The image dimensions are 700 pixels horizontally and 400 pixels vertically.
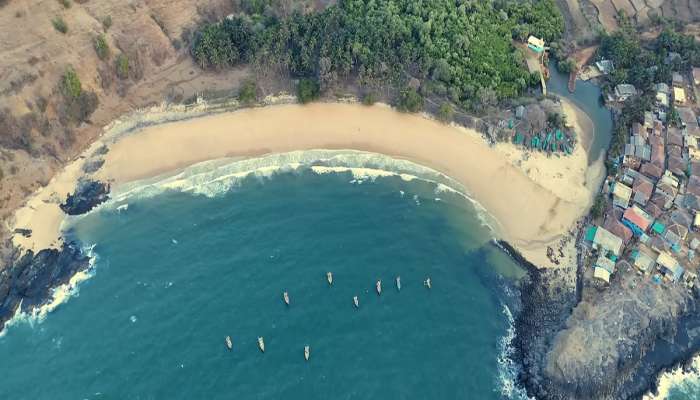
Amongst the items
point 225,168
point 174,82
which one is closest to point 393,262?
point 225,168

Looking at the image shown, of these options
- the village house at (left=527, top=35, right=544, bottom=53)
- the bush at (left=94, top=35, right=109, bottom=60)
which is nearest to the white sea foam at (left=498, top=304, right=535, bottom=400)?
the village house at (left=527, top=35, right=544, bottom=53)

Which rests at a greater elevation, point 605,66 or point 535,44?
point 535,44

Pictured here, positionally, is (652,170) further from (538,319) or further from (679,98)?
(538,319)

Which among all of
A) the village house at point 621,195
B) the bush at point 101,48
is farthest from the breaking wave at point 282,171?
the bush at point 101,48

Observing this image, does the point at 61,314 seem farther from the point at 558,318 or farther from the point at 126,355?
the point at 558,318

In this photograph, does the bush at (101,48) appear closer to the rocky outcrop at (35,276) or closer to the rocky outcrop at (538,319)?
the rocky outcrop at (35,276)

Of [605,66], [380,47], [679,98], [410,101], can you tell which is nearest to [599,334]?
[410,101]
